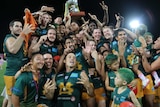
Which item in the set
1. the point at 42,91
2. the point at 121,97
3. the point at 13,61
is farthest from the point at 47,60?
the point at 121,97

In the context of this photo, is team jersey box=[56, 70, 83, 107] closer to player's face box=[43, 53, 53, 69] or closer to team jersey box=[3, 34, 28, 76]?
player's face box=[43, 53, 53, 69]

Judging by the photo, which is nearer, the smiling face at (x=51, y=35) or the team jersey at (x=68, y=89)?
the team jersey at (x=68, y=89)

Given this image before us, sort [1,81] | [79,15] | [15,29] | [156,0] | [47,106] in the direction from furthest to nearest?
[156,0], [1,81], [79,15], [15,29], [47,106]

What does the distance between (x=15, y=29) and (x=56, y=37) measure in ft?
2.88

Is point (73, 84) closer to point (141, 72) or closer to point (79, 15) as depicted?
point (141, 72)

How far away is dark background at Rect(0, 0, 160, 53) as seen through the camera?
36.9 feet

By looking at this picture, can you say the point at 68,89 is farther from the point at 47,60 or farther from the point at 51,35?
the point at 51,35

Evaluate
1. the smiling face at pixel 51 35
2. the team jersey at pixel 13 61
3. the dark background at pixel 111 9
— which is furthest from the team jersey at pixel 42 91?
the dark background at pixel 111 9

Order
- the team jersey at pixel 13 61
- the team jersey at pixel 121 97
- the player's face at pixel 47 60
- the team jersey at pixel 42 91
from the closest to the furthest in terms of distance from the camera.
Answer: the team jersey at pixel 121 97
the team jersey at pixel 42 91
the player's face at pixel 47 60
the team jersey at pixel 13 61

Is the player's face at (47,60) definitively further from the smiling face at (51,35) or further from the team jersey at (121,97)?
the team jersey at (121,97)

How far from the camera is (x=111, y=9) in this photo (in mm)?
11555

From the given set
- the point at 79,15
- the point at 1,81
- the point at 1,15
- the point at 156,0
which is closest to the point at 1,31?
the point at 1,15

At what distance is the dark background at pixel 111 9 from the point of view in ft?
36.9

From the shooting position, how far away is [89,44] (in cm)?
532
